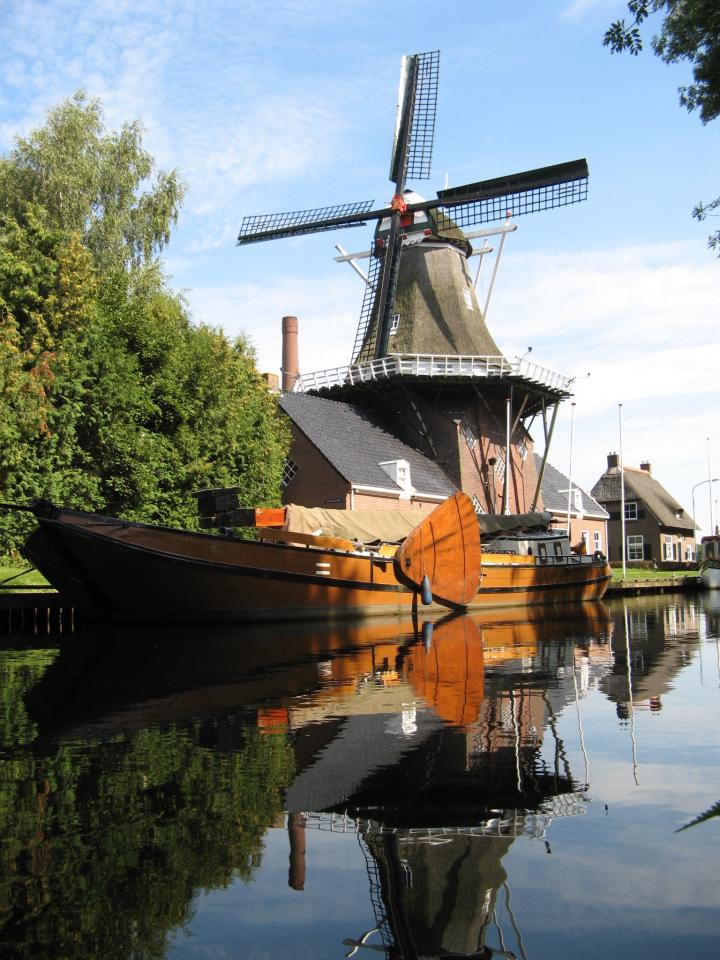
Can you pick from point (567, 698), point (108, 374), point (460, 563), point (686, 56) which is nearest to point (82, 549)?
point (108, 374)

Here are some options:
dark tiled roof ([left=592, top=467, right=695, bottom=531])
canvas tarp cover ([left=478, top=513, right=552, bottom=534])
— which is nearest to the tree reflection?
canvas tarp cover ([left=478, top=513, right=552, bottom=534])

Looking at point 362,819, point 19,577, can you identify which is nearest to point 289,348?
point 19,577

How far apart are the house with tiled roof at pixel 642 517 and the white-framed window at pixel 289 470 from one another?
4063 centimetres

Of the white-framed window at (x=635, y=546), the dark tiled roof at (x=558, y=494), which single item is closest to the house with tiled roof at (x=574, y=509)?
the dark tiled roof at (x=558, y=494)

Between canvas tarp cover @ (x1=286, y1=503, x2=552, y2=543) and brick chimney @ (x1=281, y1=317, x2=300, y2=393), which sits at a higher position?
brick chimney @ (x1=281, y1=317, x2=300, y2=393)

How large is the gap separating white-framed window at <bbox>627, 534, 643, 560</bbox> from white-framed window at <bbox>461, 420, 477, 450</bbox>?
33270mm

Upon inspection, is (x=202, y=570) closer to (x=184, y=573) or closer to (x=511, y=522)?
(x=184, y=573)

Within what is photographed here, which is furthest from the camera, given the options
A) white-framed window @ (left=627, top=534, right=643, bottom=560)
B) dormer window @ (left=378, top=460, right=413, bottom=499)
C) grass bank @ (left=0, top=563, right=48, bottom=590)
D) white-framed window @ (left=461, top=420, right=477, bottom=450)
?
white-framed window @ (left=627, top=534, right=643, bottom=560)

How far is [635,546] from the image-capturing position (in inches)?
2886

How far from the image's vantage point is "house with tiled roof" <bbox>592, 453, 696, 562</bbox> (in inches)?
2820

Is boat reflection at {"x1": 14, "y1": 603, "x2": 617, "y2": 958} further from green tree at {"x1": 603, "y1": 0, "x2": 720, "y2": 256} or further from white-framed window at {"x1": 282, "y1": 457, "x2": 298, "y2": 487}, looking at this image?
white-framed window at {"x1": 282, "y1": 457, "x2": 298, "y2": 487}

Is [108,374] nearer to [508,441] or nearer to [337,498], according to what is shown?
[337,498]

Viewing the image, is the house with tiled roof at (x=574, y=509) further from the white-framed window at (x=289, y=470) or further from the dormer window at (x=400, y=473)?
the white-framed window at (x=289, y=470)

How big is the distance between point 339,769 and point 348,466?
104 feet
